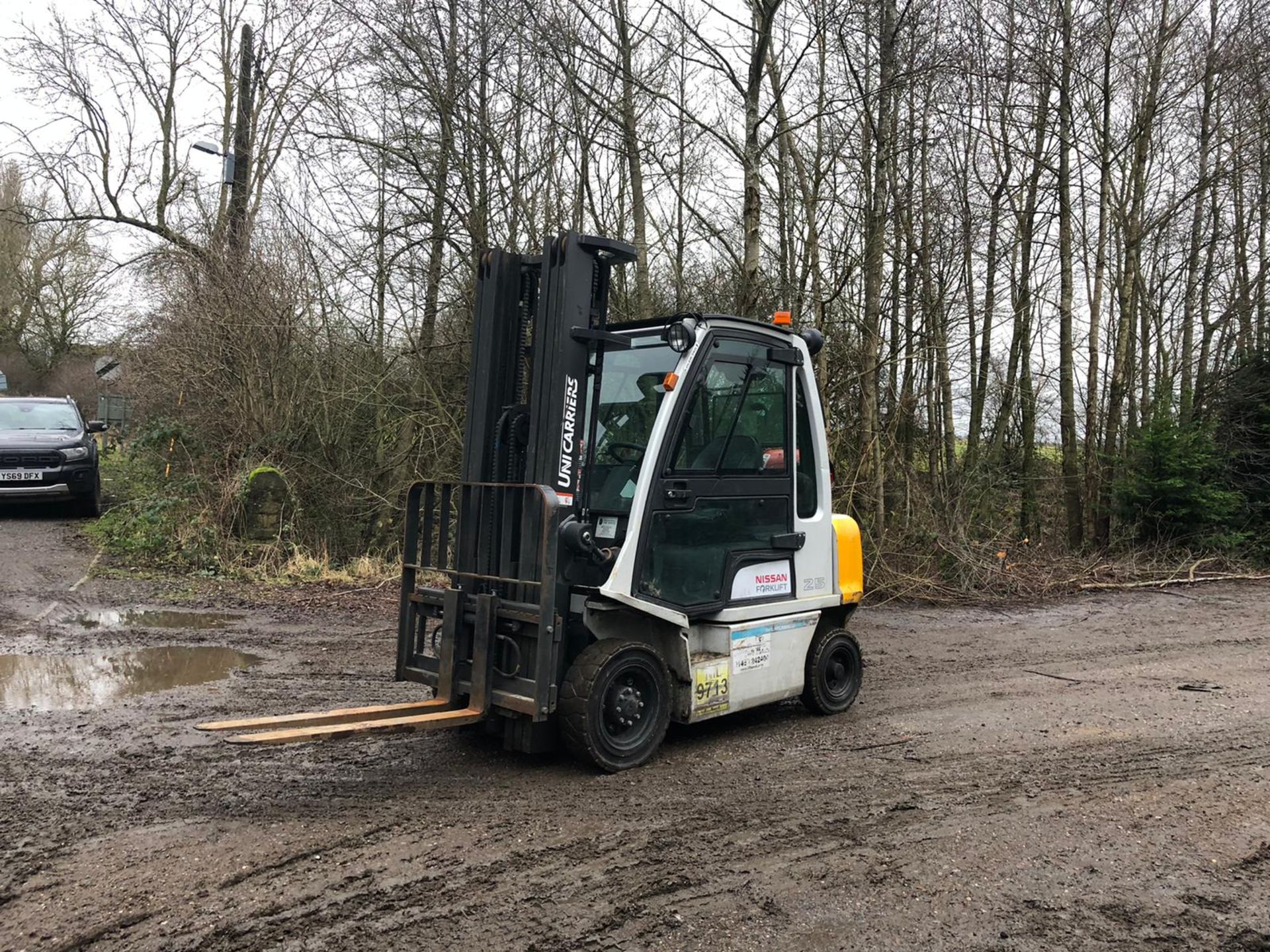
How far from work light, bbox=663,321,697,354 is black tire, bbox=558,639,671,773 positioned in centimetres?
156

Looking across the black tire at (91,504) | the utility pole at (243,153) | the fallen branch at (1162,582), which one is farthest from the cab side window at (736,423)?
the black tire at (91,504)

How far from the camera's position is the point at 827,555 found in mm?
6133

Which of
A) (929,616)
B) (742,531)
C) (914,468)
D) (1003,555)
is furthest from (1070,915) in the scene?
(914,468)

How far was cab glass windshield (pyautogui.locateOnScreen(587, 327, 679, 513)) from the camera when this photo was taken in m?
5.07

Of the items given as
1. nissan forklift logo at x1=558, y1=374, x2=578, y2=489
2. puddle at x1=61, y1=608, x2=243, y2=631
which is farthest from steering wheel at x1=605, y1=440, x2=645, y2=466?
puddle at x1=61, y1=608, x2=243, y2=631

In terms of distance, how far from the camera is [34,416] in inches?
557

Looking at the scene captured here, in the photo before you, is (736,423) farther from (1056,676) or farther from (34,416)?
(34,416)

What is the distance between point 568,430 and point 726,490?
103 cm

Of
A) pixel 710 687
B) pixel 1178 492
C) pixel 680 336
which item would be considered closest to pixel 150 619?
pixel 710 687

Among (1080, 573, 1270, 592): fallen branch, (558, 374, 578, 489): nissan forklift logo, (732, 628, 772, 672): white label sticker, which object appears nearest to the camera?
(558, 374, 578, 489): nissan forklift logo

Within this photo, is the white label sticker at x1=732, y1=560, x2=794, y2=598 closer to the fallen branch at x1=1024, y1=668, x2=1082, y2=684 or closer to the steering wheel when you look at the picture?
the steering wheel

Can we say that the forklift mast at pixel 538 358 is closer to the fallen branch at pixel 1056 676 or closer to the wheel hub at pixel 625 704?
the wheel hub at pixel 625 704

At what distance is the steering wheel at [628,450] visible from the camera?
5.05 m

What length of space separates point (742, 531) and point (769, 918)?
95.9 inches
